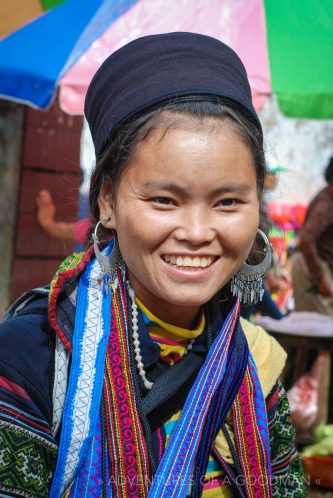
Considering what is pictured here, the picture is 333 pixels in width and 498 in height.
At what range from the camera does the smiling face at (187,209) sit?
1.29m

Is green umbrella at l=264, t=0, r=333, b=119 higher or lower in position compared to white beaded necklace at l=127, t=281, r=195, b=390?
higher

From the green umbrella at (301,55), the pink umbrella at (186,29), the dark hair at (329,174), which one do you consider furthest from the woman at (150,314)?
the dark hair at (329,174)

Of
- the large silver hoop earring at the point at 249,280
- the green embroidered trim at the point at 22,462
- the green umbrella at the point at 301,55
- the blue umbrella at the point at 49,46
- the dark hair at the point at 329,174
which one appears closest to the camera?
the green embroidered trim at the point at 22,462

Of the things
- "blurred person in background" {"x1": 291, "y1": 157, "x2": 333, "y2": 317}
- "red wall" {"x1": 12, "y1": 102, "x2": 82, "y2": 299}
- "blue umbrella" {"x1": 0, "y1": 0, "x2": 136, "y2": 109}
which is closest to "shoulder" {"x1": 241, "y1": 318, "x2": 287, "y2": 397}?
"blue umbrella" {"x1": 0, "y1": 0, "x2": 136, "y2": 109}

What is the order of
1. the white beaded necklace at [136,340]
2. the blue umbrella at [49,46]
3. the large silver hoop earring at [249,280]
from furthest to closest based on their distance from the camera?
the blue umbrella at [49,46] < the large silver hoop earring at [249,280] < the white beaded necklace at [136,340]

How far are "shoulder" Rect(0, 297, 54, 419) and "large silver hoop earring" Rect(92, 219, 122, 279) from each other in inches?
7.3

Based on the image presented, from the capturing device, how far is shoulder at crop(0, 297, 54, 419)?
1233mm

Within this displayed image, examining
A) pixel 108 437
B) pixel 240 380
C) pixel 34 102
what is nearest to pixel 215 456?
pixel 240 380

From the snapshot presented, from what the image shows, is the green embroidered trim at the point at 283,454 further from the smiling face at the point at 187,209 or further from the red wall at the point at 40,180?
the red wall at the point at 40,180

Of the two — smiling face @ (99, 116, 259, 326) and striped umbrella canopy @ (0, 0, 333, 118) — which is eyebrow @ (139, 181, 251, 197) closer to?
smiling face @ (99, 116, 259, 326)

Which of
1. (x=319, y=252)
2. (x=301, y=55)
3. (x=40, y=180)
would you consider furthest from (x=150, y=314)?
(x=319, y=252)

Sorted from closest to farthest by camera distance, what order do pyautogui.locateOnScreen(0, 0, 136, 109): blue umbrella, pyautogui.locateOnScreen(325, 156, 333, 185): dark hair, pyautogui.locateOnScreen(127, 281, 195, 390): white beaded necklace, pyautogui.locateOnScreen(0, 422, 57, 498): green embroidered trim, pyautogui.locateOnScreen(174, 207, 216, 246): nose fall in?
pyautogui.locateOnScreen(0, 422, 57, 498): green embroidered trim < pyautogui.locateOnScreen(174, 207, 216, 246): nose < pyautogui.locateOnScreen(127, 281, 195, 390): white beaded necklace < pyautogui.locateOnScreen(0, 0, 136, 109): blue umbrella < pyautogui.locateOnScreen(325, 156, 333, 185): dark hair

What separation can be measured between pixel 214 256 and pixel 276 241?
83 cm

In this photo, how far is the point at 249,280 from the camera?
1611mm
